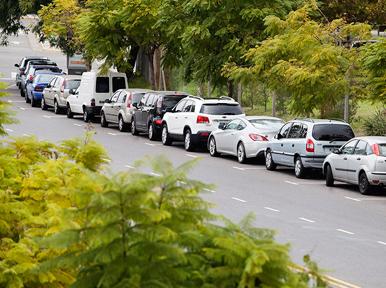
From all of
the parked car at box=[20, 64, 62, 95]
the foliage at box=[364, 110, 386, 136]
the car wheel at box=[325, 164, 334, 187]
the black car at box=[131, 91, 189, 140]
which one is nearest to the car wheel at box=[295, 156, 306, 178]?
the car wheel at box=[325, 164, 334, 187]

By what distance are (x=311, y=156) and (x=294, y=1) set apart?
43.4ft

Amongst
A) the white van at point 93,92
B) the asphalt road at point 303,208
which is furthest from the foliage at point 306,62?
the white van at point 93,92

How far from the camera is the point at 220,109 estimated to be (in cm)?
3766

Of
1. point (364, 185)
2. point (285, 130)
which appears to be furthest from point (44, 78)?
point (364, 185)

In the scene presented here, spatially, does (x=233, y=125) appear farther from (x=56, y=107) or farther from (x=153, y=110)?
(x=56, y=107)

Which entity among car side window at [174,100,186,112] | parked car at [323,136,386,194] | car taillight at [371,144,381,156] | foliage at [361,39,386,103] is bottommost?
parked car at [323,136,386,194]

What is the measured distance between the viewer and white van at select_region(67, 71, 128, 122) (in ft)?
161

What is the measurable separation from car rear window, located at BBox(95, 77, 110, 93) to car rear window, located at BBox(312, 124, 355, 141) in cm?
2003

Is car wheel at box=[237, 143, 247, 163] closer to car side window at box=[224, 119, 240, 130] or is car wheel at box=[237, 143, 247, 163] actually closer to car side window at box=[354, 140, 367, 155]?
car side window at box=[224, 119, 240, 130]

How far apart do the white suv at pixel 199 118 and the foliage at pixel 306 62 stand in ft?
4.00

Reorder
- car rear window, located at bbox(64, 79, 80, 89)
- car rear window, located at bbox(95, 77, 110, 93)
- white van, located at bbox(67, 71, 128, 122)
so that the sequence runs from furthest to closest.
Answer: car rear window, located at bbox(64, 79, 80, 89) < car rear window, located at bbox(95, 77, 110, 93) < white van, located at bbox(67, 71, 128, 122)

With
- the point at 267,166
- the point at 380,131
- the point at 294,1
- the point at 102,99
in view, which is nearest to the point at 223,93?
the point at 102,99

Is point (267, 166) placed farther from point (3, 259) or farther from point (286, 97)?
point (3, 259)

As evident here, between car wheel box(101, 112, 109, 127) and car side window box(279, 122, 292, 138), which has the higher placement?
car side window box(279, 122, 292, 138)
